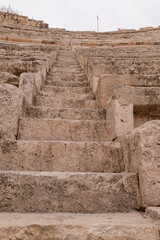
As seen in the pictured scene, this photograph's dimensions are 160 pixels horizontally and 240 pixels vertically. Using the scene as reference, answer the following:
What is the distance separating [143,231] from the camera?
1.22 m

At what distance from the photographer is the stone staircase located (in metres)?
1.21

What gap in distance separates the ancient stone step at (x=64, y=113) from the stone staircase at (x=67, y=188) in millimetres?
88

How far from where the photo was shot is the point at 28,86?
3.10 meters

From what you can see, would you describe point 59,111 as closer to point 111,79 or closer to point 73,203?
point 111,79

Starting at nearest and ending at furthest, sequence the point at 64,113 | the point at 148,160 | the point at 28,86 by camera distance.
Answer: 1. the point at 148,160
2. the point at 64,113
3. the point at 28,86

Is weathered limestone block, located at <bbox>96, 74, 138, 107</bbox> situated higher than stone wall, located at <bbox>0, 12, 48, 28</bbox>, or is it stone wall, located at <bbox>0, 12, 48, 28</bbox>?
stone wall, located at <bbox>0, 12, 48, 28</bbox>

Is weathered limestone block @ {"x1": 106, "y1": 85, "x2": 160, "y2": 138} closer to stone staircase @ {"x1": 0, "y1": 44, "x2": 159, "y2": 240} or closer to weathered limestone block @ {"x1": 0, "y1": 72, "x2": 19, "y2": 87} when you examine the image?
stone staircase @ {"x1": 0, "y1": 44, "x2": 159, "y2": 240}

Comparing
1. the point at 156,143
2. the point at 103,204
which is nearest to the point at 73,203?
the point at 103,204

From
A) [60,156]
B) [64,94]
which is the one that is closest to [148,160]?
[60,156]

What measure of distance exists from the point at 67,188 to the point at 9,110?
111 cm

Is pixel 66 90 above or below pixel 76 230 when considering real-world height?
above

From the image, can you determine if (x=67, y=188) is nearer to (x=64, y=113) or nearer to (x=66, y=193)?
(x=66, y=193)

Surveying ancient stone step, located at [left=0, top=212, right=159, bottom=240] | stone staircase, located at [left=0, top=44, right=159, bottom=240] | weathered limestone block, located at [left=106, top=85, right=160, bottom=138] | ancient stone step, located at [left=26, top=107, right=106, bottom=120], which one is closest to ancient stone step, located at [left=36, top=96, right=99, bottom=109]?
ancient stone step, located at [left=26, top=107, right=106, bottom=120]

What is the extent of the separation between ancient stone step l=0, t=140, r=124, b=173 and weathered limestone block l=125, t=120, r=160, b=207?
371 mm
